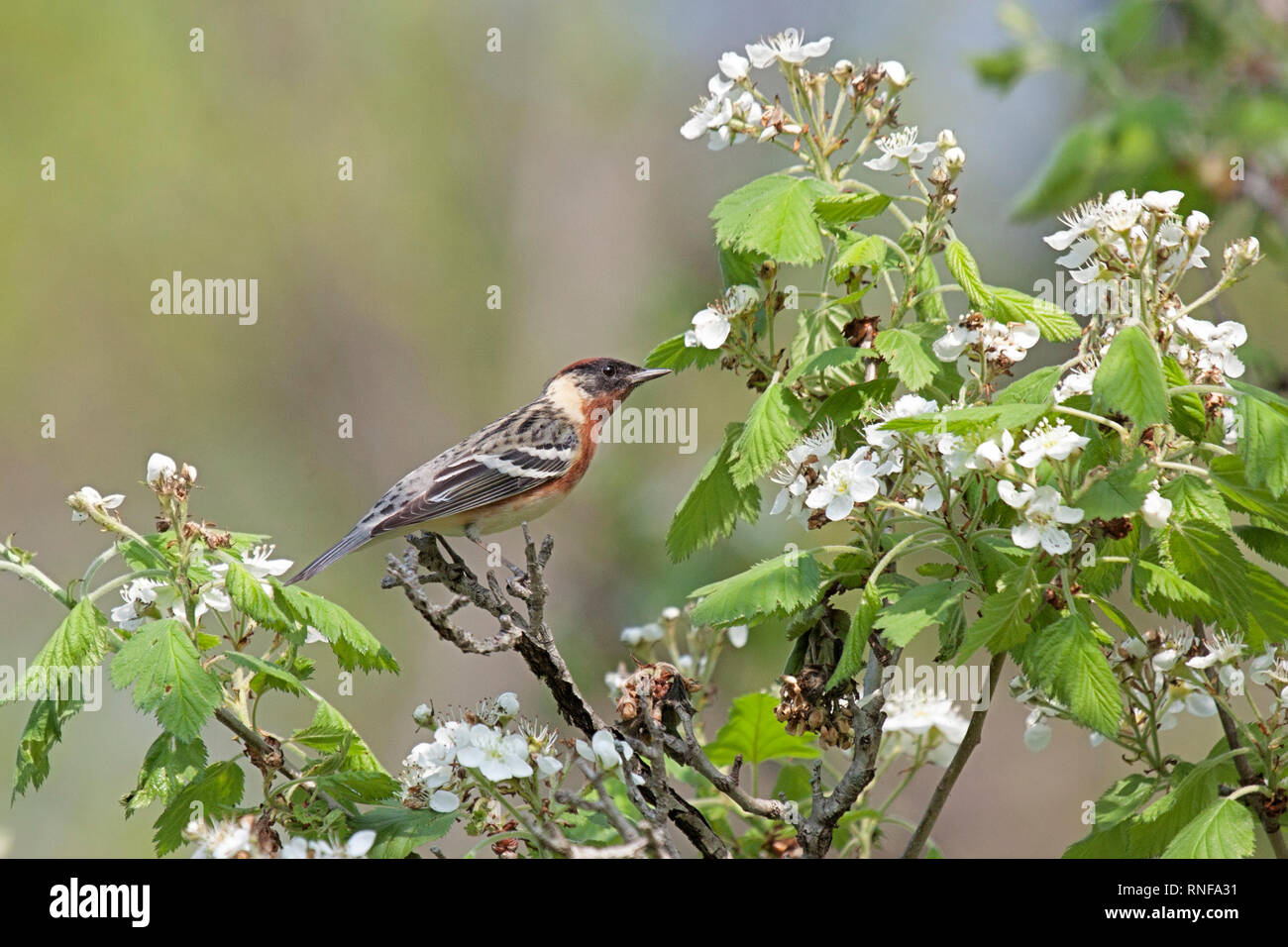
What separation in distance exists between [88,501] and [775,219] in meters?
1.53

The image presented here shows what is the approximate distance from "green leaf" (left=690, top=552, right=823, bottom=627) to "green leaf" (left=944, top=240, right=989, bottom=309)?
668 millimetres

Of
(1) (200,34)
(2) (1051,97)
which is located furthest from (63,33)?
(2) (1051,97)

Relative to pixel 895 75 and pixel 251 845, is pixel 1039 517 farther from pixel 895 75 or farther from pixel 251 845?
pixel 251 845

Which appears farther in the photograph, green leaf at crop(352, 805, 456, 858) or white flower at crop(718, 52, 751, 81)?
white flower at crop(718, 52, 751, 81)

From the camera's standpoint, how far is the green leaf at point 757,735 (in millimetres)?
3010

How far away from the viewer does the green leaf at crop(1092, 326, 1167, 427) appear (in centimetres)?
199

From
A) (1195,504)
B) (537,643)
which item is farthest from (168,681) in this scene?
(1195,504)

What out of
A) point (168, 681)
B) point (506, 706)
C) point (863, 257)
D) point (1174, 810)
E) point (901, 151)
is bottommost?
point (1174, 810)

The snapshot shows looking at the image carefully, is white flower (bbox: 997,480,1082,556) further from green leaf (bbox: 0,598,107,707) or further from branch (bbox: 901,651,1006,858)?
green leaf (bbox: 0,598,107,707)

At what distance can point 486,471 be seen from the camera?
16.5 feet

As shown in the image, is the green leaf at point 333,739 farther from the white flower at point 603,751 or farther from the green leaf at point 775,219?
the green leaf at point 775,219

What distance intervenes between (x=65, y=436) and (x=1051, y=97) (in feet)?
25.0

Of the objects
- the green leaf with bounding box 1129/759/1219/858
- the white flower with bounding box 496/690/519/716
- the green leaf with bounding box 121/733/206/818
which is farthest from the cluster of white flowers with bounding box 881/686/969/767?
the green leaf with bounding box 121/733/206/818

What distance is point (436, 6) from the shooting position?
10750mm
